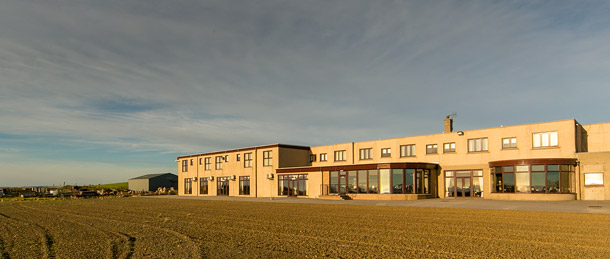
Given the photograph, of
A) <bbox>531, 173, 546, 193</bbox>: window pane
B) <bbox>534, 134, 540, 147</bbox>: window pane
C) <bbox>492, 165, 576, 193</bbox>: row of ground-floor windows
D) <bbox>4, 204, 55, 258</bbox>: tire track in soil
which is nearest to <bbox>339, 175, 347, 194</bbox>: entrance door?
<bbox>492, 165, 576, 193</bbox>: row of ground-floor windows

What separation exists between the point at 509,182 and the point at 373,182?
1024 cm

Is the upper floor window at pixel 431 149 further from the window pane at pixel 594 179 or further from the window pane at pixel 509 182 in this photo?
the window pane at pixel 594 179

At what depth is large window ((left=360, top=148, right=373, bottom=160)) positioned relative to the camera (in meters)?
42.1

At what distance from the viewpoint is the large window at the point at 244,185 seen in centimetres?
4966

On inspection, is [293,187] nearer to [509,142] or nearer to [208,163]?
[208,163]

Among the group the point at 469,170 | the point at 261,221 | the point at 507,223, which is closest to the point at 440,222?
the point at 507,223

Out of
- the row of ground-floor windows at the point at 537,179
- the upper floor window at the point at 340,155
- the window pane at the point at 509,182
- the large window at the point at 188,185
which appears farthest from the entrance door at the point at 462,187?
the large window at the point at 188,185

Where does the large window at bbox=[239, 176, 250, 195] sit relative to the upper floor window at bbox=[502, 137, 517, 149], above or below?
below

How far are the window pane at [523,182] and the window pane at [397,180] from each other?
8.31 meters

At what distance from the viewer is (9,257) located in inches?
416

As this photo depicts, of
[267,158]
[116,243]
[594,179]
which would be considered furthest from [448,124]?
[116,243]

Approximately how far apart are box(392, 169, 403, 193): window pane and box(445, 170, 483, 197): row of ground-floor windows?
14.7 ft

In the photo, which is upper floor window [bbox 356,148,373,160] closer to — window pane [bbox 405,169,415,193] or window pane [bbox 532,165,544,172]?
window pane [bbox 405,169,415,193]

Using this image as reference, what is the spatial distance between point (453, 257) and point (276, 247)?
4355mm
